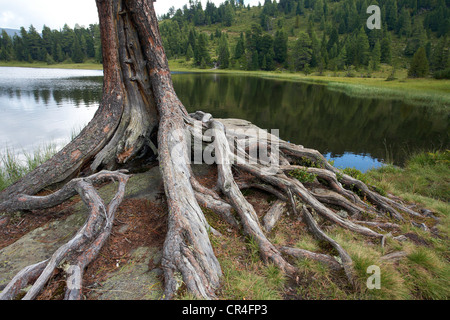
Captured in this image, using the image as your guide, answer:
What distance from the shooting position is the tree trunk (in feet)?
11.8

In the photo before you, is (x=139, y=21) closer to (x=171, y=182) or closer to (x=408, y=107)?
(x=171, y=182)

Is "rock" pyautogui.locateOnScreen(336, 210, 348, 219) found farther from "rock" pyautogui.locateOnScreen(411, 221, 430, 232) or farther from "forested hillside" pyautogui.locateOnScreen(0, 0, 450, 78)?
"forested hillside" pyautogui.locateOnScreen(0, 0, 450, 78)

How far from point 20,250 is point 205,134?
4.39 m

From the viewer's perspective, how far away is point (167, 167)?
467 centimetres

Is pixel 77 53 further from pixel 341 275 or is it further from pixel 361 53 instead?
pixel 341 275

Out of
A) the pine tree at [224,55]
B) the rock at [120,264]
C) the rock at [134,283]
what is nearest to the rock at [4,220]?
the rock at [120,264]

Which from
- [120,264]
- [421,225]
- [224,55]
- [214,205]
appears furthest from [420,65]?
[120,264]

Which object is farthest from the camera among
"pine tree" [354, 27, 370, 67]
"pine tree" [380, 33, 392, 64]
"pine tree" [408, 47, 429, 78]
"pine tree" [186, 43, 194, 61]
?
"pine tree" [186, 43, 194, 61]

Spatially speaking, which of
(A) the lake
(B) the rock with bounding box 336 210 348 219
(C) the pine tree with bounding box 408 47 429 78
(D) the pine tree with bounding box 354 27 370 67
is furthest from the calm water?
(D) the pine tree with bounding box 354 27 370 67

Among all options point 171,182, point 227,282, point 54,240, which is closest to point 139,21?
point 171,182

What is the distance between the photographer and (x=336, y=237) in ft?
14.6

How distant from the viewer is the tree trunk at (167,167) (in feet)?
11.8
